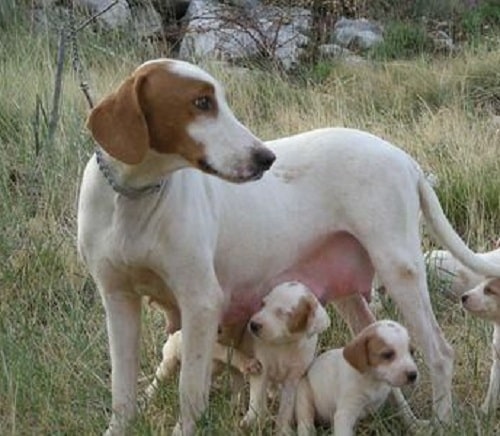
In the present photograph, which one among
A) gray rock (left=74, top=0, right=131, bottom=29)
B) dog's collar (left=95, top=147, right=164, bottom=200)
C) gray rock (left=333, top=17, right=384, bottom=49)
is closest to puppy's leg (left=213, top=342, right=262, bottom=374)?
dog's collar (left=95, top=147, right=164, bottom=200)

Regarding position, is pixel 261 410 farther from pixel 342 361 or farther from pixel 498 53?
pixel 498 53

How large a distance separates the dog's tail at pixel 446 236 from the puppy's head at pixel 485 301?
0.20 feet

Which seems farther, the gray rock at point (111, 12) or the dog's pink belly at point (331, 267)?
the gray rock at point (111, 12)

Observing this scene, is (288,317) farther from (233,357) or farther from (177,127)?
(177,127)

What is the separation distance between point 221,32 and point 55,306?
18.9ft

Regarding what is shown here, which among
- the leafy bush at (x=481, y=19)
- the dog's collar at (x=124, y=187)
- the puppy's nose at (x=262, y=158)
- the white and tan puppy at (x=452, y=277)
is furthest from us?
the leafy bush at (x=481, y=19)

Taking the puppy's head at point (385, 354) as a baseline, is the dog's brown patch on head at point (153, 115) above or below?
above

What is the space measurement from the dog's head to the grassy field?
2.65 ft

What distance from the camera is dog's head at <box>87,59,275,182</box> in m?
3.53

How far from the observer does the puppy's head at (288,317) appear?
4.02 m

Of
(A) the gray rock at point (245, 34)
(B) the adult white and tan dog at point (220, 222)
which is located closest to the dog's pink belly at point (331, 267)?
(B) the adult white and tan dog at point (220, 222)

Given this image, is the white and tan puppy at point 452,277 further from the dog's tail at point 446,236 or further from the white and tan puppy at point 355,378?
the white and tan puppy at point 355,378

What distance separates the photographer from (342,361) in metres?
4.12

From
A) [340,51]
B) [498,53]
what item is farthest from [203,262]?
[340,51]
